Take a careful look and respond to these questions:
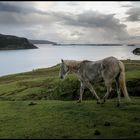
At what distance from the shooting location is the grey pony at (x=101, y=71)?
18312 mm

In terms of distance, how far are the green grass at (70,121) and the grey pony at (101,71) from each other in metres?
1.11

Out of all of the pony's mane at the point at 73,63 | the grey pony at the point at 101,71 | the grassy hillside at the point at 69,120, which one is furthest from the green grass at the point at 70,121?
the pony's mane at the point at 73,63

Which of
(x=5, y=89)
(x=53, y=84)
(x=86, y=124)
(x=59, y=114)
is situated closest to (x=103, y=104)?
(x=59, y=114)

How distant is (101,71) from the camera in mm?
18828

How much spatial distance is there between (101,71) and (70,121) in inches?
179

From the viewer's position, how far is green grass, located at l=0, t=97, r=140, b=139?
13.3 meters

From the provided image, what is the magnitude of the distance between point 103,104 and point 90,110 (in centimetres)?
177

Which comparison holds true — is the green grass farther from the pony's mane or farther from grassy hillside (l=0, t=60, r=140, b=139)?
the pony's mane

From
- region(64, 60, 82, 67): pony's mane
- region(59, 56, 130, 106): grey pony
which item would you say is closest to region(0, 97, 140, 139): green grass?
region(59, 56, 130, 106): grey pony

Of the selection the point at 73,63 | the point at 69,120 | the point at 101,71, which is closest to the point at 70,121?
the point at 69,120

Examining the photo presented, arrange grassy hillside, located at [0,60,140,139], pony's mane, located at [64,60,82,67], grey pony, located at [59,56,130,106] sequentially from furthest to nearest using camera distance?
pony's mane, located at [64,60,82,67] → grey pony, located at [59,56,130,106] → grassy hillside, located at [0,60,140,139]

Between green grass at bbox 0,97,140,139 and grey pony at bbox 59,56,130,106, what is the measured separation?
1.11 meters

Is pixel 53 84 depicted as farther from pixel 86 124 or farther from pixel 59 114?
pixel 86 124

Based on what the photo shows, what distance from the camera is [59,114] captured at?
672 inches
